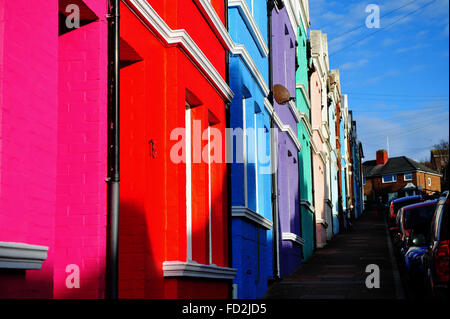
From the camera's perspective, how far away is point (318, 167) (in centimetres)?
2841

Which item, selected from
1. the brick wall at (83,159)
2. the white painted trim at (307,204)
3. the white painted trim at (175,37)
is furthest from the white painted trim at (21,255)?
the white painted trim at (307,204)

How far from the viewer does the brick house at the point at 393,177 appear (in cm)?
9469

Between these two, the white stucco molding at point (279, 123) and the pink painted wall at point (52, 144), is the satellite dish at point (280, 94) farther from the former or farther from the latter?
the pink painted wall at point (52, 144)

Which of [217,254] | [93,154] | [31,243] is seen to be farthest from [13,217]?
[217,254]

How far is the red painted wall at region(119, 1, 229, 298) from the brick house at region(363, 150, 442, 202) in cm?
8695

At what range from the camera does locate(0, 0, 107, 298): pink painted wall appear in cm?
507

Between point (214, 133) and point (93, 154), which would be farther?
point (214, 133)

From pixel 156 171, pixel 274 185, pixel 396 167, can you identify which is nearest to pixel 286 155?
pixel 274 185

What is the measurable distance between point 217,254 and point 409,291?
16.9 ft

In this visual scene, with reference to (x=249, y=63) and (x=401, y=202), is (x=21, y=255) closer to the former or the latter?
(x=249, y=63)

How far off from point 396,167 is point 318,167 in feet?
240

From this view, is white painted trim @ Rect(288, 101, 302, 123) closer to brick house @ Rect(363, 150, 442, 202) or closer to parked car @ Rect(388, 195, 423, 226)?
parked car @ Rect(388, 195, 423, 226)
